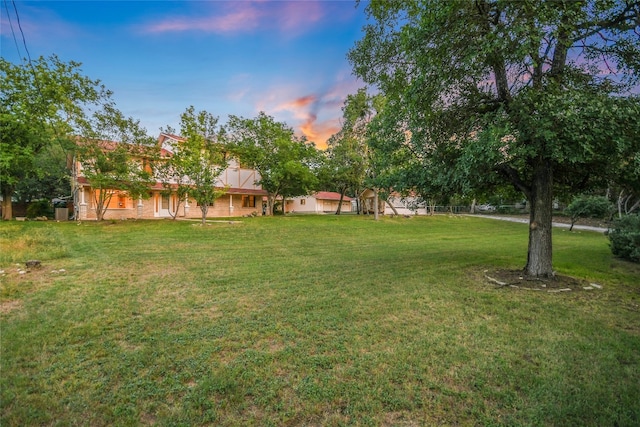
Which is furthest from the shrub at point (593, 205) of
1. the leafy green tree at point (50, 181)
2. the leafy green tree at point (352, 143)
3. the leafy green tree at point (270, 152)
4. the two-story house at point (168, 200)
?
the leafy green tree at point (50, 181)

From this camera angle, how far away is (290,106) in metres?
16.2

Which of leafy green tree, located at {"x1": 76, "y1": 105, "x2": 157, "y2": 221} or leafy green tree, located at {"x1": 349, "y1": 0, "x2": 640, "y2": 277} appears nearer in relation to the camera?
leafy green tree, located at {"x1": 349, "y1": 0, "x2": 640, "y2": 277}

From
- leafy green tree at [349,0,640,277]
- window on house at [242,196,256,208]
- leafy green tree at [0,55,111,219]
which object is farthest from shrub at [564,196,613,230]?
leafy green tree at [0,55,111,219]

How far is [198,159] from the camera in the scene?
671 inches

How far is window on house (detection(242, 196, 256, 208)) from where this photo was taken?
28.0m

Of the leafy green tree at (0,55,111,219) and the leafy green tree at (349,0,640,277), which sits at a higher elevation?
the leafy green tree at (0,55,111,219)

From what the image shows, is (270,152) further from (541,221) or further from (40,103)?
(541,221)

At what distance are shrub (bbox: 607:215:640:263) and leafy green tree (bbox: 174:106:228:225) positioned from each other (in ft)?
59.6

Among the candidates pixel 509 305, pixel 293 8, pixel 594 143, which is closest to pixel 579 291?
pixel 509 305

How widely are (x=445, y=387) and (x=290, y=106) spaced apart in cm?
1567

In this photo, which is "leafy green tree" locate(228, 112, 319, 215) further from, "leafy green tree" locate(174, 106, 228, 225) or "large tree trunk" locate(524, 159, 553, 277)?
"large tree trunk" locate(524, 159, 553, 277)

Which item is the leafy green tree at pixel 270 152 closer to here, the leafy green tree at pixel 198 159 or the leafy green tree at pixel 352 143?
the leafy green tree at pixel 352 143

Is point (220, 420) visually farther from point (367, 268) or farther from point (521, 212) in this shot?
point (521, 212)

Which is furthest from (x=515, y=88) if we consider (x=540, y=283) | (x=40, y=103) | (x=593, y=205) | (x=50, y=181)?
(x=50, y=181)
